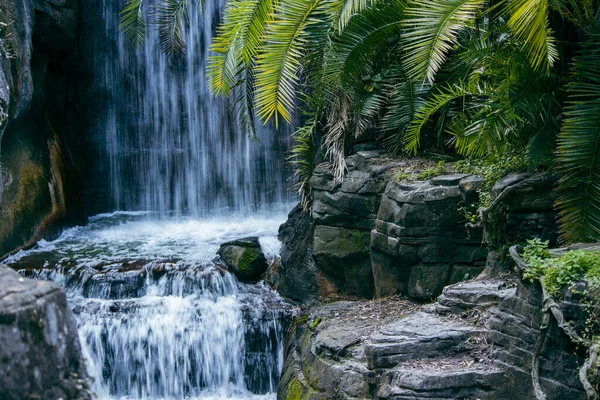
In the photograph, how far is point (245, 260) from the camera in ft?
32.4

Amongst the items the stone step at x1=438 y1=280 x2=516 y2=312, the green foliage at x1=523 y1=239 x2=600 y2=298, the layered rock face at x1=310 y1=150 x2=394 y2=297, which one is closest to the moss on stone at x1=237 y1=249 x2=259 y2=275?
the layered rock face at x1=310 y1=150 x2=394 y2=297

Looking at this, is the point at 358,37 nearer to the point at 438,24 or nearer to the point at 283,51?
the point at 283,51

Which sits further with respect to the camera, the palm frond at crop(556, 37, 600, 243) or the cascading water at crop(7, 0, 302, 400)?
the cascading water at crop(7, 0, 302, 400)

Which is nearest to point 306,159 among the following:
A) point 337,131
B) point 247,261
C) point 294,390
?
point 337,131

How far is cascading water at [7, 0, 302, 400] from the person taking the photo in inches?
336

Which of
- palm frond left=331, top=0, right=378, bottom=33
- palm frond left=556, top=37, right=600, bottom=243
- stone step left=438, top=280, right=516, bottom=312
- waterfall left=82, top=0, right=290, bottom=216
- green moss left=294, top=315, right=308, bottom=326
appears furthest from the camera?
waterfall left=82, top=0, right=290, bottom=216

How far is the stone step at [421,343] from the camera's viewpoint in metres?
5.60

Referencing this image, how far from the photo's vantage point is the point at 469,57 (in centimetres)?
719

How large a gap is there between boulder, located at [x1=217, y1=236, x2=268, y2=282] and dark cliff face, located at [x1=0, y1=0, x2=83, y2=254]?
13.0 ft

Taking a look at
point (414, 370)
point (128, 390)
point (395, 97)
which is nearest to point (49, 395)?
point (414, 370)

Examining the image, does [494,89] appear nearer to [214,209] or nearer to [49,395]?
[49,395]

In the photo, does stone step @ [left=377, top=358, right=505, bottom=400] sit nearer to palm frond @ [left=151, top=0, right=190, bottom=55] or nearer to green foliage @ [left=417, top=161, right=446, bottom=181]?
green foliage @ [left=417, top=161, right=446, bottom=181]

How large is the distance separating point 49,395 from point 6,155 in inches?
414

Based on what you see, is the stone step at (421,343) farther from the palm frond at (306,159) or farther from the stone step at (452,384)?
the palm frond at (306,159)
